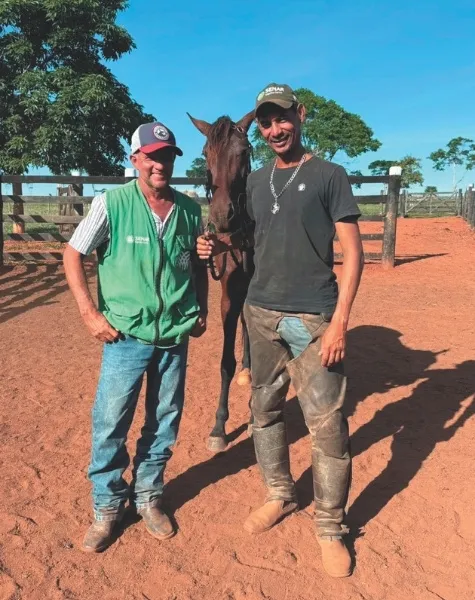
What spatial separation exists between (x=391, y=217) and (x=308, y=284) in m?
8.74

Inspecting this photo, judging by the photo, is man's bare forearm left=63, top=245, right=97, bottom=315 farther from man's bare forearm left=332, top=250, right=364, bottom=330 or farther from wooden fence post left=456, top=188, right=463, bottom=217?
wooden fence post left=456, top=188, right=463, bottom=217

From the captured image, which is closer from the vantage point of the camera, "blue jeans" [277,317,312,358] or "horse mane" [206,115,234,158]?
"blue jeans" [277,317,312,358]

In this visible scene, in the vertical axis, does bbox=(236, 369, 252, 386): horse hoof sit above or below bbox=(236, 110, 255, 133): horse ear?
below

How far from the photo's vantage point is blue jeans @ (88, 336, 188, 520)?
2.50 metres

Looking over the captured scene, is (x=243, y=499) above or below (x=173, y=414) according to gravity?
below

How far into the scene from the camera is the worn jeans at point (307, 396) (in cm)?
241

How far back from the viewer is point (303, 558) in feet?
8.27

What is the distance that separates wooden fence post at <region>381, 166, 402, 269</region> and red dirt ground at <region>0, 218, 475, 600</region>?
16.5ft

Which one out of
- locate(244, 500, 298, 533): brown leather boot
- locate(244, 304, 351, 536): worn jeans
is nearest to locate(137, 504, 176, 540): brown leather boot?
locate(244, 500, 298, 533): brown leather boot

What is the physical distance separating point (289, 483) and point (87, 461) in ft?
4.73

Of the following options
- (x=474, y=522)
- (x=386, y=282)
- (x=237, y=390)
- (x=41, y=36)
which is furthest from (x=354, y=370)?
(x=41, y=36)

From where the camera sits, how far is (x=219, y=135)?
3.57 m

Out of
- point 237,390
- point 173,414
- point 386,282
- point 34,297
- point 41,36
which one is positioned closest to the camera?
point 173,414

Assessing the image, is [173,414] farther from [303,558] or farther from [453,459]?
[453,459]
